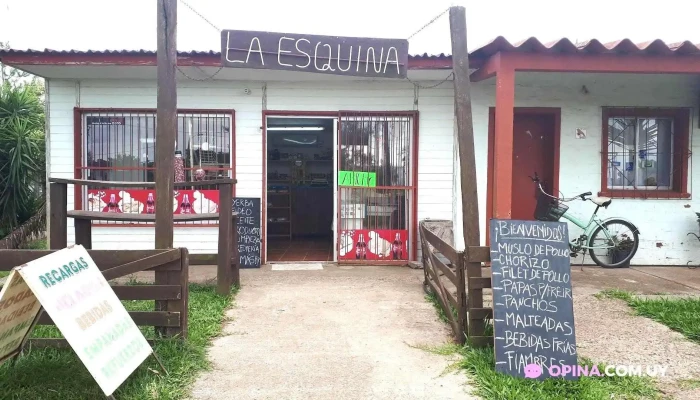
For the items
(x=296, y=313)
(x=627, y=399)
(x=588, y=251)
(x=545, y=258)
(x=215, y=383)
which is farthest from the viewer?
(x=588, y=251)

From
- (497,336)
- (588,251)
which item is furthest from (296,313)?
(588,251)

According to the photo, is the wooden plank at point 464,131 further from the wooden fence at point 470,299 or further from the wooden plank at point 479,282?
the wooden plank at point 479,282

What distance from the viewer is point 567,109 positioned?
7.89m

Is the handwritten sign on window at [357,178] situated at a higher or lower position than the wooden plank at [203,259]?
higher

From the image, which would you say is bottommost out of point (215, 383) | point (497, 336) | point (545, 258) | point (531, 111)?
point (215, 383)

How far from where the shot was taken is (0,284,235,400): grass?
3273mm

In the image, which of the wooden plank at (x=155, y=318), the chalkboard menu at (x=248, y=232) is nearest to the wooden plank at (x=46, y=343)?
the wooden plank at (x=155, y=318)

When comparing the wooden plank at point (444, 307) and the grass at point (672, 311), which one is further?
the grass at point (672, 311)

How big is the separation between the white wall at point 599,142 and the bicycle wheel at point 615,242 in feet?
0.86

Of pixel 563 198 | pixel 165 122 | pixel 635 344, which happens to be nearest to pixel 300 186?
pixel 563 198

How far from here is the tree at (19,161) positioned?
880cm

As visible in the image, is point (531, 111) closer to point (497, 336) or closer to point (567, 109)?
point (567, 109)

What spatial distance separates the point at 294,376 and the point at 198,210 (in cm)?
479
